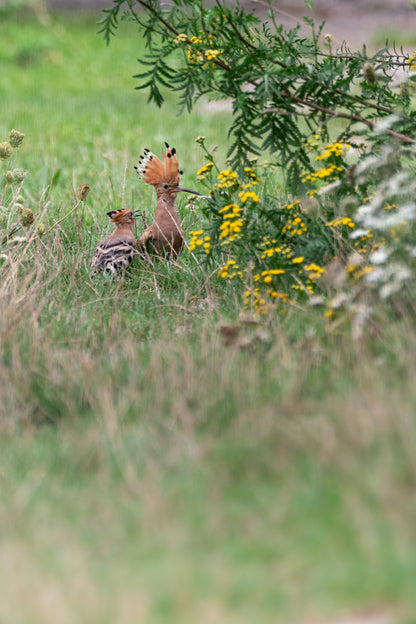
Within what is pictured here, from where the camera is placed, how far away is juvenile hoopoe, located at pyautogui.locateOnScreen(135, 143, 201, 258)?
231 inches

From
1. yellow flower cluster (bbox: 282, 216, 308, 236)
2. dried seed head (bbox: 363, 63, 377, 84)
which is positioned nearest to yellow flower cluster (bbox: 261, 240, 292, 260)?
yellow flower cluster (bbox: 282, 216, 308, 236)

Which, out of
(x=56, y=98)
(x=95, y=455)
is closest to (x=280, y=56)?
(x=95, y=455)

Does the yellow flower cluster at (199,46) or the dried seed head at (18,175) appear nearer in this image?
the yellow flower cluster at (199,46)

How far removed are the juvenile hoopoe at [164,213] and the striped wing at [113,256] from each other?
173 mm

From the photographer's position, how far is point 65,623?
2477 millimetres

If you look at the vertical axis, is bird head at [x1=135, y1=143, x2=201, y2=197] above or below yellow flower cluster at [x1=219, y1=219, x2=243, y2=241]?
above

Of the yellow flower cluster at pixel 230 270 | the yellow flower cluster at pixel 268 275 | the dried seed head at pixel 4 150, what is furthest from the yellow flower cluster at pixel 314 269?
the dried seed head at pixel 4 150

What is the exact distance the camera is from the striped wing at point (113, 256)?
560 cm

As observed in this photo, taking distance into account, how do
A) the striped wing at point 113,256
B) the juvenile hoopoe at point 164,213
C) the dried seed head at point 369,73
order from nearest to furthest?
1. the dried seed head at point 369,73
2. the striped wing at point 113,256
3. the juvenile hoopoe at point 164,213

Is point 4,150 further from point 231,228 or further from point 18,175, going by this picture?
point 231,228

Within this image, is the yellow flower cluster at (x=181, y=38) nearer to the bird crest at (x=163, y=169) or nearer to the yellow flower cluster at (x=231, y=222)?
the yellow flower cluster at (x=231, y=222)

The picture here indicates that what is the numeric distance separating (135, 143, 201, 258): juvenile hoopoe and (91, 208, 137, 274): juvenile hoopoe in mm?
136

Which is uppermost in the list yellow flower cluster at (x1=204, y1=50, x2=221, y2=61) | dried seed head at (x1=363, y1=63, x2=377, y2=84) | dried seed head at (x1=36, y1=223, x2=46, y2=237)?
yellow flower cluster at (x1=204, y1=50, x2=221, y2=61)

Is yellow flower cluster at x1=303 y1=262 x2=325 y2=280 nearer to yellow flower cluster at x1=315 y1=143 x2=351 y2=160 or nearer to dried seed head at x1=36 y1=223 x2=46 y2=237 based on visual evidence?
yellow flower cluster at x1=315 y1=143 x2=351 y2=160
